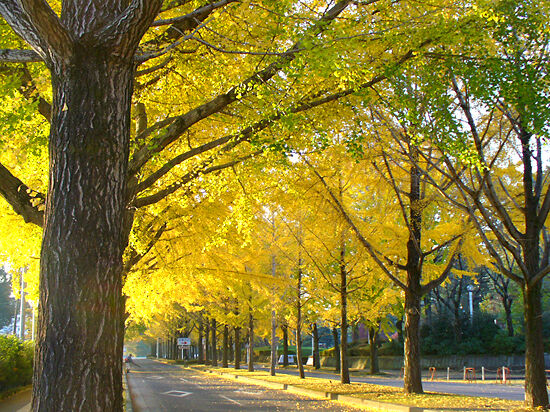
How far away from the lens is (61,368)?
3.95 metres

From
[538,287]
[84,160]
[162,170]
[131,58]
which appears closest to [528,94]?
[538,287]

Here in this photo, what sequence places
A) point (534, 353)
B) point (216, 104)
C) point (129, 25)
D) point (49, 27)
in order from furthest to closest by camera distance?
1. point (534, 353)
2. point (216, 104)
3. point (129, 25)
4. point (49, 27)

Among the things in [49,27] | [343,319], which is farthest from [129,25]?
[343,319]

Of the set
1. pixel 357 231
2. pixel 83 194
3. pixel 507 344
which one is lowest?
pixel 507 344

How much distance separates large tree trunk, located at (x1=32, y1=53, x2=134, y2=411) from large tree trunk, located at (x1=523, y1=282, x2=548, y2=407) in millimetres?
9070

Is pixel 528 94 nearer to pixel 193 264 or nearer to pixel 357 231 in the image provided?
pixel 357 231

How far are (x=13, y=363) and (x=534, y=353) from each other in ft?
47.9

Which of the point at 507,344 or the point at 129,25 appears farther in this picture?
the point at 507,344

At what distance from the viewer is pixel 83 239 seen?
13.8 ft

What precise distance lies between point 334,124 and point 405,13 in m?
2.24

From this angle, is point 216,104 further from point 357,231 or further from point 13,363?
point 13,363

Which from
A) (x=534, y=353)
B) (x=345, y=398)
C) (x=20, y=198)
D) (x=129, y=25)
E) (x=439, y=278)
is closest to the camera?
(x=129, y=25)

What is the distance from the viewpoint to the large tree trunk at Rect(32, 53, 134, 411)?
399 cm

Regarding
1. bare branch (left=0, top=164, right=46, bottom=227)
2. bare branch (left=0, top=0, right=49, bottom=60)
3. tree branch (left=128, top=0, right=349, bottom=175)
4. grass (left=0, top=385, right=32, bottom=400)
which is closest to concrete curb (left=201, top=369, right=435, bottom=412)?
tree branch (left=128, top=0, right=349, bottom=175)
